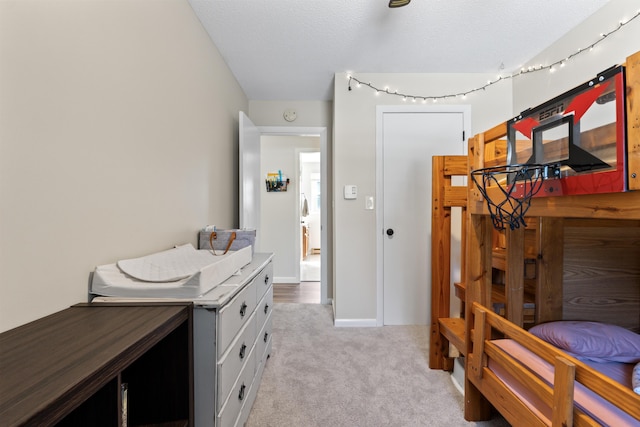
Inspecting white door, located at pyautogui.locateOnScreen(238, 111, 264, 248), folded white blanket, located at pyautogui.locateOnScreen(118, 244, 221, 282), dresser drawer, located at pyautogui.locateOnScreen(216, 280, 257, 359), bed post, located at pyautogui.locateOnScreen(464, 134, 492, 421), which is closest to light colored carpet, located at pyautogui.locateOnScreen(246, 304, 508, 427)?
bed post, located at pyautogui.locateOnScreen(464, 134, 492, 421)

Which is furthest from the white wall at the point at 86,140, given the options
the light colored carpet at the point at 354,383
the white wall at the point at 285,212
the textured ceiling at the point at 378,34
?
the white wall at the point at 285,212

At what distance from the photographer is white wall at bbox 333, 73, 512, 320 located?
2.73m

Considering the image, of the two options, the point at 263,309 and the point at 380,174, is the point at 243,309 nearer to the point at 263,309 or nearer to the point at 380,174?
the point at 263,309

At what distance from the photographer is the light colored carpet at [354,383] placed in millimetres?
1500

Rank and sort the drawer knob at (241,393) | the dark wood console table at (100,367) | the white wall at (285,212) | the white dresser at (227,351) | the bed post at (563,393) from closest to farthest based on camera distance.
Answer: the dark wood console table at (100,367)
the bed post at (563,393)
the white dresser at (227,351)
the drawer knob at (241,393)
the white wall at (285,212)

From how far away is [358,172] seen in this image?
2756mm

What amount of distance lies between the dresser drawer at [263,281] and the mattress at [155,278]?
37 cm

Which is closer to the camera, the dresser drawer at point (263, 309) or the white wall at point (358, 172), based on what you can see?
the dresser drawer at point (263, 309)

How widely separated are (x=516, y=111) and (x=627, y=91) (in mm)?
2295

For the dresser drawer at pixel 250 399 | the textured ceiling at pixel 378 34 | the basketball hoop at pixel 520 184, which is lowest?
the dresser drawer at pixel 250 399

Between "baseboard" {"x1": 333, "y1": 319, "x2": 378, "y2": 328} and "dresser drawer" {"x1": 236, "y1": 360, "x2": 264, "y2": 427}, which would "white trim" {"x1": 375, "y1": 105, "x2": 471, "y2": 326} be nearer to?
"baseboard" {"x1": 333, "y1": 319, "x2": 378, "y2": 328}

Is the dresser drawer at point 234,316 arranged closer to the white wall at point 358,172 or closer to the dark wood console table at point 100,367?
the dark wood console table at point 100,367

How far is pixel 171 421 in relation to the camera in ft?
3.13

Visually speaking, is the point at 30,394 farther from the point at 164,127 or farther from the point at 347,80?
the point at 347,80
